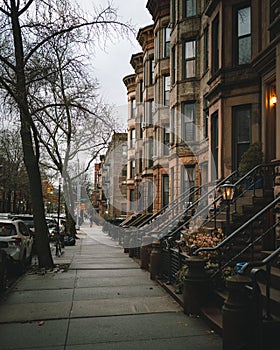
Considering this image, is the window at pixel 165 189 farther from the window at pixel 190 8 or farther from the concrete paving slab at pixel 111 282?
the concrete paving slab at pixel 111 282

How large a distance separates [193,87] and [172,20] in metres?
4.75

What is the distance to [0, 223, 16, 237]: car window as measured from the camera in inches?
505

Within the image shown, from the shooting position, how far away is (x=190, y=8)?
860 inches

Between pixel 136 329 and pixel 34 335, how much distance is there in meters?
1.59

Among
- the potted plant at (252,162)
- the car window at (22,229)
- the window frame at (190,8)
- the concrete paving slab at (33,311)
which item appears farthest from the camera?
the window frame at (190,8)

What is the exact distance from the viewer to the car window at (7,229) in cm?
1282

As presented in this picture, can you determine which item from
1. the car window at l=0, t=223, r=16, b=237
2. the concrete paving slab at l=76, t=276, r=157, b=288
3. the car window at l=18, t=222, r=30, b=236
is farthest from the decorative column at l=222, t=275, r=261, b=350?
the car window at l=18, t=222, r=30, b=236

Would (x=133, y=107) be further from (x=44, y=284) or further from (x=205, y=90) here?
(x=44, y=284)

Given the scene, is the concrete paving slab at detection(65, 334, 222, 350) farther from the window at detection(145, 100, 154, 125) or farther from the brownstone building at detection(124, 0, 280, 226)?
the window at detection(145, 100, 154, 125)

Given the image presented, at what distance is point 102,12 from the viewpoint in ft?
42.8

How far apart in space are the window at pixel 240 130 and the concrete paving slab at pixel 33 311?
7.68 m

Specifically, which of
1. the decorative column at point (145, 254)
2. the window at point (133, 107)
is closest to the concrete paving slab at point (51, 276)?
the decorative column at point (145, 254)

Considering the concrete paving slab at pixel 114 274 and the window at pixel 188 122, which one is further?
the window at pixel 188 122

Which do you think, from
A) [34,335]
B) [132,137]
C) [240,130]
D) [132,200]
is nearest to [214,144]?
[240,130]
